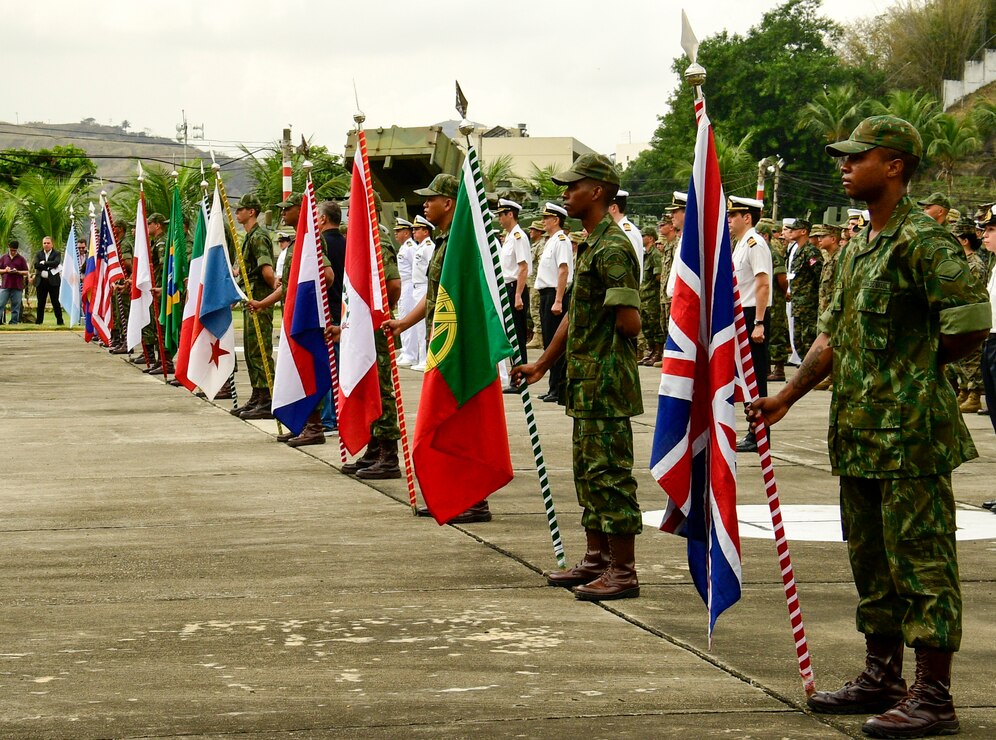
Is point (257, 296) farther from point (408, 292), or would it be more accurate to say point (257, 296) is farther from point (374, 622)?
point (374, 622)

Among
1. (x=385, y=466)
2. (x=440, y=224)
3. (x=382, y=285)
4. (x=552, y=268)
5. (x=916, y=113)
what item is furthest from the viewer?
(x=916, y=113)

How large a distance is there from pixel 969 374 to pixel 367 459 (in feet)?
21.9

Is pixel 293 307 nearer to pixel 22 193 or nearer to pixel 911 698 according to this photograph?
pixel 911 698

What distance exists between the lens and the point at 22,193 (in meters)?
39.8

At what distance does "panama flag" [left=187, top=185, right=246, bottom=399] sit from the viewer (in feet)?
45.6

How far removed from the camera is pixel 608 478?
614cm

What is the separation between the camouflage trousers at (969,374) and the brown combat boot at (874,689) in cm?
942

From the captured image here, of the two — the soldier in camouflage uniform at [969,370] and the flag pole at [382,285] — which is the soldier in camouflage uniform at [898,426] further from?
the soldier in camouflage uniform at [969,370]

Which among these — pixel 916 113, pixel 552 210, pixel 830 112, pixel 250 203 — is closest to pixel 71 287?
pixel 552 210

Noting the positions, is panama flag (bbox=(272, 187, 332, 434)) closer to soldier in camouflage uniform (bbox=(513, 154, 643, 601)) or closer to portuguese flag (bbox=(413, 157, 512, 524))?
portuguese flag (bbox=(413, 157, 512, 524))

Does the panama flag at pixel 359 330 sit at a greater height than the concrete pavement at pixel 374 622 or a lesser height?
greater

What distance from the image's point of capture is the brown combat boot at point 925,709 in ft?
13.7

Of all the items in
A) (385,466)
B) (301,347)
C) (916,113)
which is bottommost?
(385,466)

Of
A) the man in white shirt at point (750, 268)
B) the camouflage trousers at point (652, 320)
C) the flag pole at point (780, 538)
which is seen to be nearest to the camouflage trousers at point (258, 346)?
the man in white shirt at point (750, 268)
